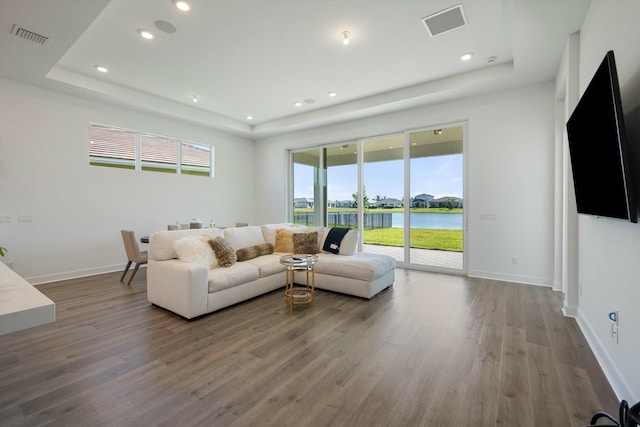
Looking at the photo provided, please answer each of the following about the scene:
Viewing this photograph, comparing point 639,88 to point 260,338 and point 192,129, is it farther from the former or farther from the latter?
point 192,129

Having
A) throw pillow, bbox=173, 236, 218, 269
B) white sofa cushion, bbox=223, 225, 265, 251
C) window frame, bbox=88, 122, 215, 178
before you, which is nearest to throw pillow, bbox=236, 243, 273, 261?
white sofa cushion, bbox=223, 225, 265, 251

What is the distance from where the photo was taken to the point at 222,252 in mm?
3727

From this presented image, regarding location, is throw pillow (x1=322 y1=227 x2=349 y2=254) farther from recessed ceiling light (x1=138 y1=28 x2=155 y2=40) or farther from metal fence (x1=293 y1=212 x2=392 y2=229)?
recessed ceiling light (x1=138 y1=28 x2=155 y2=40)

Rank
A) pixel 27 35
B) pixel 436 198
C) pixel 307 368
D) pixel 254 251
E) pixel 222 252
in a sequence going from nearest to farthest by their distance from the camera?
pixel 307 368, pixel 27 35, pixel 222 252, pixel 254 251, pixel 436 198

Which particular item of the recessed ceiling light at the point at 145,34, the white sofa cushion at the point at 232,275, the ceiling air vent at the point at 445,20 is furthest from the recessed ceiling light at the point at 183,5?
the white sofa cushion at the point at 232,275

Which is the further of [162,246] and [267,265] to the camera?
[267,265]

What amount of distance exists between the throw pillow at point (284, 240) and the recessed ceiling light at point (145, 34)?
318 centimetres

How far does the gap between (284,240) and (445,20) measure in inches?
146

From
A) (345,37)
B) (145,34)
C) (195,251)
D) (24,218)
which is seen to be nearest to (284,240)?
(195,251)

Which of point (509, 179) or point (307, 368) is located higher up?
point (509, 179)

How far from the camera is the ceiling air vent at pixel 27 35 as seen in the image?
2.90 meters

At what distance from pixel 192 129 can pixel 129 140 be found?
1354 mm

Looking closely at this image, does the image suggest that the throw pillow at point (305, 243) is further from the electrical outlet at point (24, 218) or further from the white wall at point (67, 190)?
the electrical outlet at point (24, 218)

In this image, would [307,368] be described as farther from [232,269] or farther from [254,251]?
[254,251]
